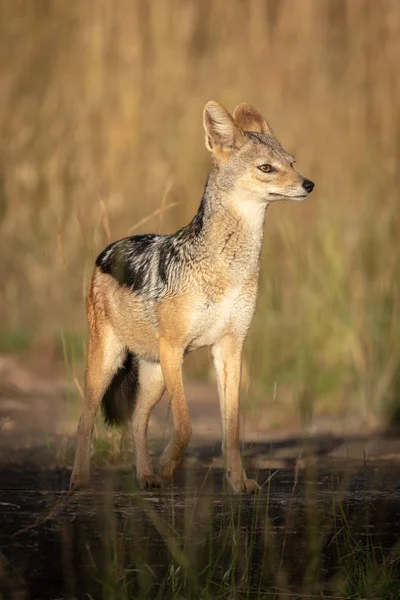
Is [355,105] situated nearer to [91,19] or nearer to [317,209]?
[317,209]

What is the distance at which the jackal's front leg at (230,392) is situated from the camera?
19.5ft

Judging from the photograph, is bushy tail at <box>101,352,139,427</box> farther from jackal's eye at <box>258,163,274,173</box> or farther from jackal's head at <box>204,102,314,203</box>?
jackal's eye at <box>258,163,274,173</box>

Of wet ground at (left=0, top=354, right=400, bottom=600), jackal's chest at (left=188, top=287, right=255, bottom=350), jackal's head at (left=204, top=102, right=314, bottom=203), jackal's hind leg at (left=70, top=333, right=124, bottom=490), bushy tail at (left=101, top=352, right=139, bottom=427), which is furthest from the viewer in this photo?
bushy tail at (left=101, top=352, right=139, bottom=427)

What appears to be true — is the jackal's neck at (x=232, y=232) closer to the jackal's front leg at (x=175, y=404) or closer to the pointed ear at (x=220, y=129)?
the pointed ear at (x=220, y=129)

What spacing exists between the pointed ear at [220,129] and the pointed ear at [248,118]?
521 mm

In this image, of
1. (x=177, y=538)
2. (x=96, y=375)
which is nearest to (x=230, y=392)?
(x=96, y=375)

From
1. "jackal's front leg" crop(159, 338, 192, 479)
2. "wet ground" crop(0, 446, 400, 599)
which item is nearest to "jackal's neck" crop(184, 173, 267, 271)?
"jackal's front leg" crop(159, 338, 192, 479)

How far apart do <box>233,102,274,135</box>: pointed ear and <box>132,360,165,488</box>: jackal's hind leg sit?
156 centimetres

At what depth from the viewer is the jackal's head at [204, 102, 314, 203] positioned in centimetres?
614

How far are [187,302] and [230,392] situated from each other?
53 cm

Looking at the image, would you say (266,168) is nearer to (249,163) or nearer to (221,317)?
(249,163)

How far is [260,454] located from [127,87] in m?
4.67

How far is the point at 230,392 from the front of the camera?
615 cm

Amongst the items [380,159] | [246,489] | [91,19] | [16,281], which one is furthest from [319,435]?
[91,19]
